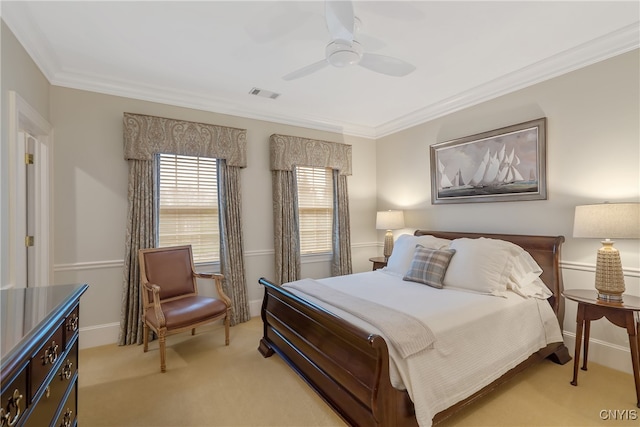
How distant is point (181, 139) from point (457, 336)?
3367 mm

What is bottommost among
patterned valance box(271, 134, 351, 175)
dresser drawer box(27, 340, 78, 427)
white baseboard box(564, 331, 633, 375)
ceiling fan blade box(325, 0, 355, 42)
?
white baseboard box(564, 331, 633, 375)

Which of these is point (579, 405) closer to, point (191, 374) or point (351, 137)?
point (191, 374)

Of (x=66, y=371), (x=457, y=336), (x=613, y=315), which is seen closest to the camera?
(x=66, y=371)

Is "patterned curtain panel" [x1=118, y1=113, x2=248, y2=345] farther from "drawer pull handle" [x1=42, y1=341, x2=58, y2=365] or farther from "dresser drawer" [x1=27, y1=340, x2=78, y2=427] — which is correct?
"drawer pull handle" [x1=42, y1=341, x2=58, y2=365]

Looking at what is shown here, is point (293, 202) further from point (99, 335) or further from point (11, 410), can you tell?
point (11, 410)

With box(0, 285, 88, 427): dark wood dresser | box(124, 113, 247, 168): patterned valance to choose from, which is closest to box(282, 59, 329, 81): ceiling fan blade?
box(124, 113, 247, 168): patterned valance

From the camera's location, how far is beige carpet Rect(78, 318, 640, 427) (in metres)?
2.01

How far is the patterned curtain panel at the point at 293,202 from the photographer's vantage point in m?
4.09

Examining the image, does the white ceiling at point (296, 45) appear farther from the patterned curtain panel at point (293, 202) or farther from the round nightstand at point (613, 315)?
the round nightstand at point (613, 315)

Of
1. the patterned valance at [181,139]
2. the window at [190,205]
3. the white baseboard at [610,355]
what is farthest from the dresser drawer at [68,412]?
the white baseboard at [610,355]

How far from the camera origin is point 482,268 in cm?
268

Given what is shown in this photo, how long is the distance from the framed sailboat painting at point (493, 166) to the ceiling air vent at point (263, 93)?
2168mm

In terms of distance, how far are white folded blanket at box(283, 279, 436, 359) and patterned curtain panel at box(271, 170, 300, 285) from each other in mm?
1672

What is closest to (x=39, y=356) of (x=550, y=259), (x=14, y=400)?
(x=14, y=400)
